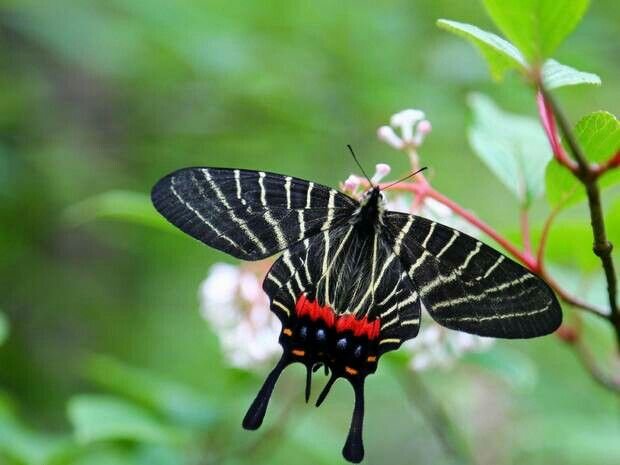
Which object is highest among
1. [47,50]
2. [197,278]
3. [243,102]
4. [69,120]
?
[47,50]

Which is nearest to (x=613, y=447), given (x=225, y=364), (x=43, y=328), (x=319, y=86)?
(x=225, y=364)

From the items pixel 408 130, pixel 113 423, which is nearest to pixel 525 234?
pixel 408 130

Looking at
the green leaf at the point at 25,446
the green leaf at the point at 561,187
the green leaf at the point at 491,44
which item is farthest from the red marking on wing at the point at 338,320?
the green leaf at the point at 25,446

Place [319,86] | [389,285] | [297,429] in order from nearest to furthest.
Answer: [389,285], [297,429], [319,86]

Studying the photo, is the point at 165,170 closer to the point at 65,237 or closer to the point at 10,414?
the point at 65,237

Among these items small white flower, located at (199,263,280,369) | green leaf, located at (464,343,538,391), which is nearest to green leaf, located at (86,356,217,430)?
small white flower, located at (199,263,280,369)

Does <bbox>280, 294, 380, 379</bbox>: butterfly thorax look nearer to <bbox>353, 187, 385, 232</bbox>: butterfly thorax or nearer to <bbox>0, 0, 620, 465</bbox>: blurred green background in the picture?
<bbox>353, 187, 385, 232</bbox>: butterfly thorax
